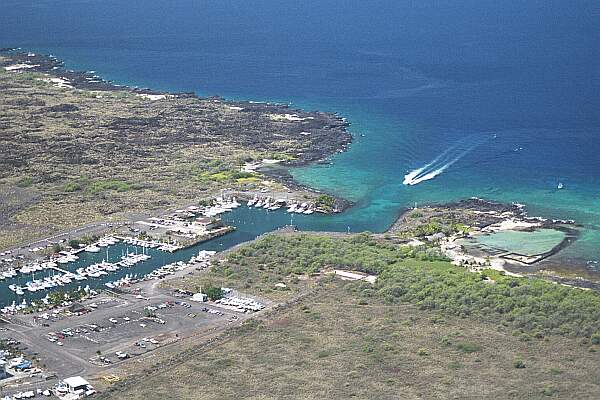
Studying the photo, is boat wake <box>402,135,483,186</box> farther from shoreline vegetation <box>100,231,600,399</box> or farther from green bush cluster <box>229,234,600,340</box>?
shoreline vegetation <box>100,231,600,399</box>

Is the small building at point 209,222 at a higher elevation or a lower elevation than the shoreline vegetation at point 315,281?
lower

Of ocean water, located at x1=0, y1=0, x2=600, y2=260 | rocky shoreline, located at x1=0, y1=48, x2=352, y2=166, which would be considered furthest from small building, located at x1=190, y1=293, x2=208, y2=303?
rocky shoreline, located at x1=0, y1=48, x2=352, y2=166

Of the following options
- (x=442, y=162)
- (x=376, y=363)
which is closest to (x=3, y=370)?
(x=376, y=363)

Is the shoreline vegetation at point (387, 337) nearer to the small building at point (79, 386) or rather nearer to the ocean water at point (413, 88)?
the small building at point (79, 386)

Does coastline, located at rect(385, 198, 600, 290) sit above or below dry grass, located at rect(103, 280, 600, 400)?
below

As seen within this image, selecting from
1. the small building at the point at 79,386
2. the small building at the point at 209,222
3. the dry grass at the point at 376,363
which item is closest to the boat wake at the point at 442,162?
the small building at the point at 209,222

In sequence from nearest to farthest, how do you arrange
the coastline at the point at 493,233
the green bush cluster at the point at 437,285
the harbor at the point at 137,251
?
the green bush cluster at the point at 437,285 → the harbor at the point at 137,251 → the coastline at the point at 493,233

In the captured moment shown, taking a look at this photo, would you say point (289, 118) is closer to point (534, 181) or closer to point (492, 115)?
point (492, 115)

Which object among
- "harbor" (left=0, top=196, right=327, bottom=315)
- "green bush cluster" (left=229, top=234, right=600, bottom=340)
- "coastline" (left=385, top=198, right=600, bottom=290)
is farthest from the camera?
"coastline" (left=385, top=198, right=600, bottom=290)
